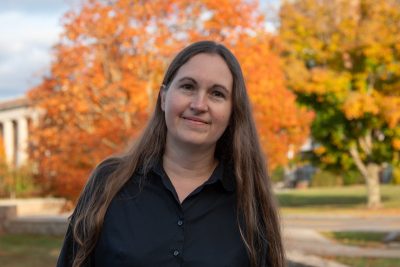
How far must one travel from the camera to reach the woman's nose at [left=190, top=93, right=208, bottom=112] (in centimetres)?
263

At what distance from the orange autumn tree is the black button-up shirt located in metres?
10.5

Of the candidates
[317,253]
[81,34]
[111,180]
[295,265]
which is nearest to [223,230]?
[111,180]

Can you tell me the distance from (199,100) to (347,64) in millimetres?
25462

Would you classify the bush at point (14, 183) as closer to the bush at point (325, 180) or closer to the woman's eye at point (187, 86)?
the woman's eye at point (187, 86)

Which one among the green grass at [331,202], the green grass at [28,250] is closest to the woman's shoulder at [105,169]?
the green grass at [28,250]

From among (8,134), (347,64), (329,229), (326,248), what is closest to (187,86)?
(326,248)

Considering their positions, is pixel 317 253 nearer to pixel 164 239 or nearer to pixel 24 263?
pixel 24 263

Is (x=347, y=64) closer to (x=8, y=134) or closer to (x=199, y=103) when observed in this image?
(x=199, y=103)

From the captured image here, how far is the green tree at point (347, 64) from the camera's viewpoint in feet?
84.8

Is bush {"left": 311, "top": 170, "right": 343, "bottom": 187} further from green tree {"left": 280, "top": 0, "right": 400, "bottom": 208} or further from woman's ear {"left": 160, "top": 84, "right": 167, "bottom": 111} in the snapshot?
woman's ear {"left": 160, "top": 84, "right": 167, "bottom": 111}

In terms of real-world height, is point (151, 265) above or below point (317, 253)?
above

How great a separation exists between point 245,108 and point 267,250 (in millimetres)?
578

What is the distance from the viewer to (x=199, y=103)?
2.63m

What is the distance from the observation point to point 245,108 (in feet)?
9.23
